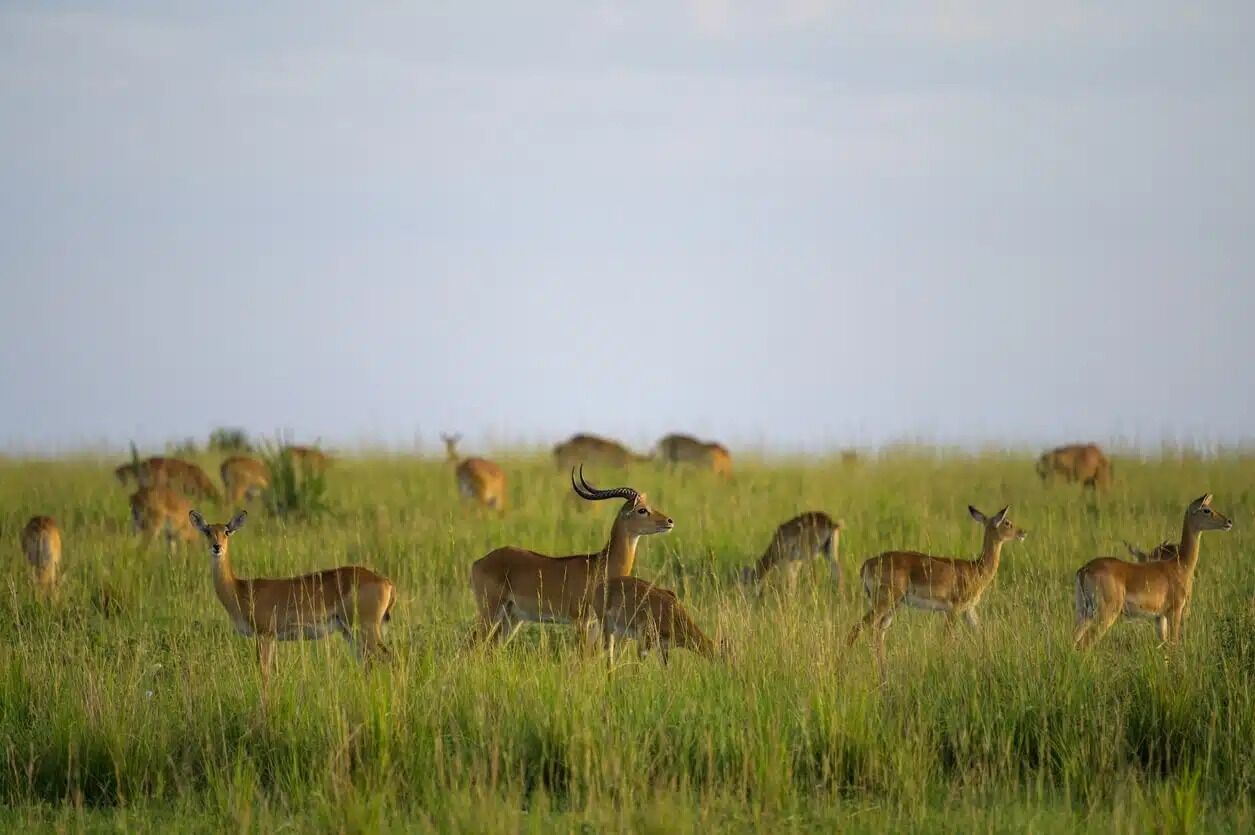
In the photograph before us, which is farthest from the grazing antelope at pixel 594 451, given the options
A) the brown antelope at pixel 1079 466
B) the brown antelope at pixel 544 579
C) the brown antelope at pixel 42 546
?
the brown antelope at pixel 544 579

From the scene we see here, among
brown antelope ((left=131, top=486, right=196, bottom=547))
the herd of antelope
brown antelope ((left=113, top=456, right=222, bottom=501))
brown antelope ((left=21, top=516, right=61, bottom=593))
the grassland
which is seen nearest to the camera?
the grassland

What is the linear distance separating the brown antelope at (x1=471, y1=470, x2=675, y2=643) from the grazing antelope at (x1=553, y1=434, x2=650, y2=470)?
17.3m

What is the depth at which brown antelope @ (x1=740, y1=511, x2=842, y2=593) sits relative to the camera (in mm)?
14602

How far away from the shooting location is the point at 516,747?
311 inches

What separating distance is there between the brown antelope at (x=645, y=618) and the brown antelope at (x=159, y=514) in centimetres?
781

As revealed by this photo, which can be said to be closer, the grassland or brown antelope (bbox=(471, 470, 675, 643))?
the grassland

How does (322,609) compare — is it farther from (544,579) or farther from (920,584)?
(920,584)

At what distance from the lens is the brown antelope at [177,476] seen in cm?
2066

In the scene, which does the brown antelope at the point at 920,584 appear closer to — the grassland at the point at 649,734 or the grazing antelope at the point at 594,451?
the grassland at the point at 649,734

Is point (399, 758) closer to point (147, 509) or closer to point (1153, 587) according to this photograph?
point (1153, 587)

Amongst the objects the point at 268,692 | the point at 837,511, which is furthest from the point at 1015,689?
the point at 837,511

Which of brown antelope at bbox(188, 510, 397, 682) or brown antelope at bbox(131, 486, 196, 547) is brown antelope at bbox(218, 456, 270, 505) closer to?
brown antelope at bbox(131, 486, 196, 547)

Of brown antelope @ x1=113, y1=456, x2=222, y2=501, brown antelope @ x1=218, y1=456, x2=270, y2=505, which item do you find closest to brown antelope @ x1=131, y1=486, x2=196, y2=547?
brown antelope @ x1=113, y1=456, x2=222, y2=501

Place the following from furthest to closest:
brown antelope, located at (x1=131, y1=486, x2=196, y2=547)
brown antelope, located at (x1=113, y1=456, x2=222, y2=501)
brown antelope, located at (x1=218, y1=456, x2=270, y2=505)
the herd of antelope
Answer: brown antelope, located at (x1=218, y1=456, x2=270, y2=505) < brown antelope, located at (x1=113, y1=456, x2=222, y2=501) < brown antelope, located at (x1=131, y1=486, x2=196, y2=547) < the herd of antelope
